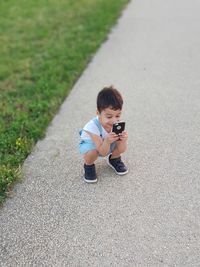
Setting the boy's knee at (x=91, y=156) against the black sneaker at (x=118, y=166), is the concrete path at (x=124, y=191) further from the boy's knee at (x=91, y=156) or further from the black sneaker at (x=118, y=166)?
the boy's knee at (x=91, y=156)

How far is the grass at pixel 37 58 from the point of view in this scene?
14.9 ft

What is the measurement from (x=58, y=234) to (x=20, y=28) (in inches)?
221

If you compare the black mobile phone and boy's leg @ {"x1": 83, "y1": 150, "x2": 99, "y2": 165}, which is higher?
the black mobile phone

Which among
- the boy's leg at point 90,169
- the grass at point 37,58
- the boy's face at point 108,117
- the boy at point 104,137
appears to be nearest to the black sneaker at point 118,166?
the boy at point 104,137

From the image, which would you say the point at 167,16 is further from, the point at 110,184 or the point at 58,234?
the point at 58,234

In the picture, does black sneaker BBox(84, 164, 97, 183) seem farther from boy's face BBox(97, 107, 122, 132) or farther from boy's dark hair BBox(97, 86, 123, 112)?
boy's dark hair BBox(97, 86, 123, 112)

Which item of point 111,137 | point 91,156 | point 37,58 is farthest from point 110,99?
point 37,58

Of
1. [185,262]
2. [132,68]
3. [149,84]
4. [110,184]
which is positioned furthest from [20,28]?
[185,262]

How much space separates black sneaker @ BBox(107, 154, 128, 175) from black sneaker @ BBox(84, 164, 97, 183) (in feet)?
0.71

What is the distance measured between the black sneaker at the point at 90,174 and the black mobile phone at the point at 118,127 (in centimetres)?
43

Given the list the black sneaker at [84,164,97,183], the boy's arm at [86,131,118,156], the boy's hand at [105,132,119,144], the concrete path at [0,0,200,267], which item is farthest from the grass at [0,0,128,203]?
the boy's hand at [105,132,119,144]

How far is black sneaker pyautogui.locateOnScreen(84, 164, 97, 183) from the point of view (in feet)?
12.6

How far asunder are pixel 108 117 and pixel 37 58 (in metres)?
3.32

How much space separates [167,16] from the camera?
8.91 metres
